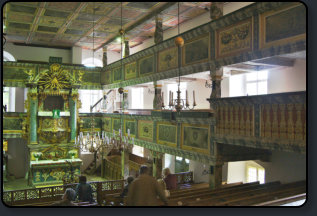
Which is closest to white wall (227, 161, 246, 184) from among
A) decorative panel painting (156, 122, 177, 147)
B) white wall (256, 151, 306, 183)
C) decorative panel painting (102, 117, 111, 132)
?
white wall (256, 151, 306, 183)

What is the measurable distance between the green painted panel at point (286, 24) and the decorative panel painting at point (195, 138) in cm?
305

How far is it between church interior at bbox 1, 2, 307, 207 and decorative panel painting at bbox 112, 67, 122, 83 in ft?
0.20

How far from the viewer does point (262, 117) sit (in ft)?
22.3

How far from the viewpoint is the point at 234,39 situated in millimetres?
8258

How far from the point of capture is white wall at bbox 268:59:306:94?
9.77 m

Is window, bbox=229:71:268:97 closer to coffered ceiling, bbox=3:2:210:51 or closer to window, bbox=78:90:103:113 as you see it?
coffered ceiling, bbox=3:2:210:51

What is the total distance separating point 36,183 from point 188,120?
9159 millimetres

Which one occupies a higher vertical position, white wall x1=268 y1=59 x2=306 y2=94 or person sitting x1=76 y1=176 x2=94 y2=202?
white wall x1=268 y1=59 x2=306 y2=94

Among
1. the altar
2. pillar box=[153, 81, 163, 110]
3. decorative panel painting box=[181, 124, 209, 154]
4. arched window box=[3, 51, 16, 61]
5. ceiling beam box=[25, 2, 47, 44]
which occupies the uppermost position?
ceiling beam box=[25, 2, 47, 44]

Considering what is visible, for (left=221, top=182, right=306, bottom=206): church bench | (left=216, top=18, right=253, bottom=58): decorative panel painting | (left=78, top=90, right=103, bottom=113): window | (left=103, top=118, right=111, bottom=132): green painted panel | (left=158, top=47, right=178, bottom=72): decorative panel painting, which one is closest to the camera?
(left=221, top=182, right=306, bottom=206): church bench

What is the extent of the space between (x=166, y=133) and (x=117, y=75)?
6505 millimetres

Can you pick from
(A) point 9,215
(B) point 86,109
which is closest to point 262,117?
(A) point 9,215

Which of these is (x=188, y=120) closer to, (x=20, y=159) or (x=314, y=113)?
(x=314, y=113)

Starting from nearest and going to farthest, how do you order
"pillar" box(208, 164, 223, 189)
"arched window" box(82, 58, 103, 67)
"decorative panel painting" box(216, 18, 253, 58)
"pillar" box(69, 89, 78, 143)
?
"decorative panel painting" box(216, 18, 253, 58)
"pillar" box(208, 164, 223, 189)
"pillar" box(69, 89, 78, 143)
"arched window" box(82, 58, 103, 67)
